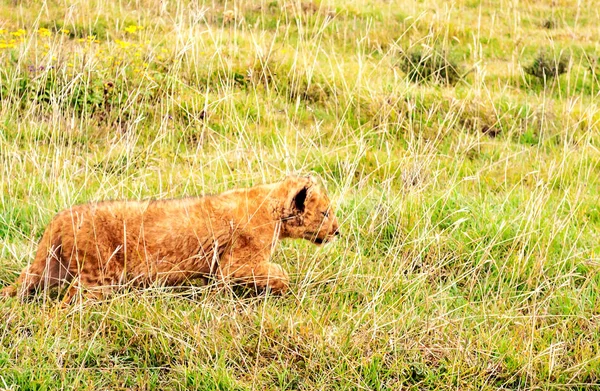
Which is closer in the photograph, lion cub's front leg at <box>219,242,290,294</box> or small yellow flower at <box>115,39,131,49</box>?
lion cub's front leg at <box>219,242,290,294</box>

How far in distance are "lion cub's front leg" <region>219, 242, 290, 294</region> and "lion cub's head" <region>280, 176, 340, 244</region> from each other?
343mm

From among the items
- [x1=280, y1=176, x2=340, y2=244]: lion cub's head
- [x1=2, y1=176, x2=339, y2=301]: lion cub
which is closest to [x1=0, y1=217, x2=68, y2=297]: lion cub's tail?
[x1=2, y1=176, x2=339, y2=301]: lion cub

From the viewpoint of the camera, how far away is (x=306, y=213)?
184 inches

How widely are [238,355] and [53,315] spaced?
951mm

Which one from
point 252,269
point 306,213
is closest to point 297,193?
point 306,213

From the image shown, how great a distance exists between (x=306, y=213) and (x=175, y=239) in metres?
0.90

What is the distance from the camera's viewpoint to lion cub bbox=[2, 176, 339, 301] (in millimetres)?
3965

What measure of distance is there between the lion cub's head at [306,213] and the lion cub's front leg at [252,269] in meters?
0.34

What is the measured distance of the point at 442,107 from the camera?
763 cm

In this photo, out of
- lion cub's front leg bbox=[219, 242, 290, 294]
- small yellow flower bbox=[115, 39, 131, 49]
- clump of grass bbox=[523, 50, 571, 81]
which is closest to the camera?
lion cub's front leg bbox=[219, 242, 290, 294]

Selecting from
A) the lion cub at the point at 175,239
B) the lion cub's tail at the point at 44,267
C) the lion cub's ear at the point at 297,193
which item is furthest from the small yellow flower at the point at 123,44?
the lion cub's tail at the point at 44,267

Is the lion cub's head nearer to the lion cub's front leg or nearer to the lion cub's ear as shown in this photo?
the lion cub's ear

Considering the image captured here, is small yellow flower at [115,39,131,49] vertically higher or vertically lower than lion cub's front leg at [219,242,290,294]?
higher

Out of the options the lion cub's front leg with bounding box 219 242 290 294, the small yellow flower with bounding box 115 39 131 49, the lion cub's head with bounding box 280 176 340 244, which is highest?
the small yellow flower with bounding box 115 39 131 49
